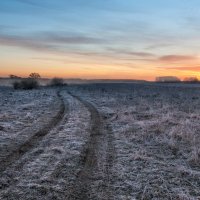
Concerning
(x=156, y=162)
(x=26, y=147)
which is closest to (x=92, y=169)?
(x=156, y=162)

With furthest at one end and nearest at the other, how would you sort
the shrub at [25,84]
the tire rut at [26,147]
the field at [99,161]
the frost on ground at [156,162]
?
the shrub at [25,84] < the tire rut at [26,147] < the frost on ground at [156,162] < the field at [99,161]

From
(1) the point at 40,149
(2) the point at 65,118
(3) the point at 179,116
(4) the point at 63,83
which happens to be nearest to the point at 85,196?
(1) the point at 40,149

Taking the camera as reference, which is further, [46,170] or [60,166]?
[60,166]

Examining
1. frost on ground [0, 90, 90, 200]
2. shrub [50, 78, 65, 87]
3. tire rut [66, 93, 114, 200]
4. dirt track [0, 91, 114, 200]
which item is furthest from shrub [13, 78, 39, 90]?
frost on ground [0, 90, 90, 200]

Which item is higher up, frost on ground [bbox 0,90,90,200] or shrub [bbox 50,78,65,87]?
shrub [bbox 50,78,65,87]

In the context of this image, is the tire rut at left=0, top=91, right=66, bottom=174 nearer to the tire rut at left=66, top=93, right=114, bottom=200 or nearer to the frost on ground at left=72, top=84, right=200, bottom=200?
the tire rut at left=66, top=93, right=114, bottom=200

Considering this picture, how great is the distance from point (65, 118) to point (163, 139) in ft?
25.5

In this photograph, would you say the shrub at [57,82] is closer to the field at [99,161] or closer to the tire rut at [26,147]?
the tire rut at [26,147]

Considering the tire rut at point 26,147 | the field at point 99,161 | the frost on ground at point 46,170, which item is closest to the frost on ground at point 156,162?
the field at point 99,161

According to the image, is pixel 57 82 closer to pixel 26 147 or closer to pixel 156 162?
pixel 26 147

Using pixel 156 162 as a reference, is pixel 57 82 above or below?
above

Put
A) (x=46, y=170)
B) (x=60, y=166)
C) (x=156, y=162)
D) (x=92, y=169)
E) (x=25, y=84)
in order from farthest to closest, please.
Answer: (x=25, y=84) → (x=156, y=162) → (x=60, y=166) → (x=92, y=169) → (x=46, y=170)

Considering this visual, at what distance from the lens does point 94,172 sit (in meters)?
10.5

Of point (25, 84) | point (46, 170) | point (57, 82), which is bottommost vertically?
point (46, 170)
